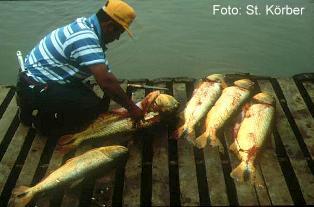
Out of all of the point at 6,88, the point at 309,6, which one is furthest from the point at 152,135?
the point at 309,6

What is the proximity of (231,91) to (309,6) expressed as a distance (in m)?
5.45

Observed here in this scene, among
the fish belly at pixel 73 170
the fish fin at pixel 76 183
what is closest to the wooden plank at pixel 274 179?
the fish belly at pixel 73 170

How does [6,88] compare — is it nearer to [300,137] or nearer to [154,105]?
[154,105]

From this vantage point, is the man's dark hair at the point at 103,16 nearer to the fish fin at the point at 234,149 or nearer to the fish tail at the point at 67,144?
the fish tail at the point at 67,144

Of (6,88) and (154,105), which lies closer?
(154,105)

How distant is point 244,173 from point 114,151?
4.20 ft

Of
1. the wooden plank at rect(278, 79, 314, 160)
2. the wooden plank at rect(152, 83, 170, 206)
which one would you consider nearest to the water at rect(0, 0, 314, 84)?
the wooden plank at rect(278, 79, 314, 160)

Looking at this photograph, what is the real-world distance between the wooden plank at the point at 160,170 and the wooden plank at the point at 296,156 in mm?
1261

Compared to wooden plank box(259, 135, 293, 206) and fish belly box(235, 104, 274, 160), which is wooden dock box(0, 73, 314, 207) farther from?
fish belly box(235, 104, 274, 160)

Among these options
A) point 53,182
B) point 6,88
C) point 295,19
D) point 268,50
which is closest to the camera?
point 53,182

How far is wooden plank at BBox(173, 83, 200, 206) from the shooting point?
13.0 ft

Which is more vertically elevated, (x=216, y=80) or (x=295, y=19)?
(x=216, y=80)

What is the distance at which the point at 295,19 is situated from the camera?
9.27 meters

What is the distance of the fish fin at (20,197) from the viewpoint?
12.5 feet
